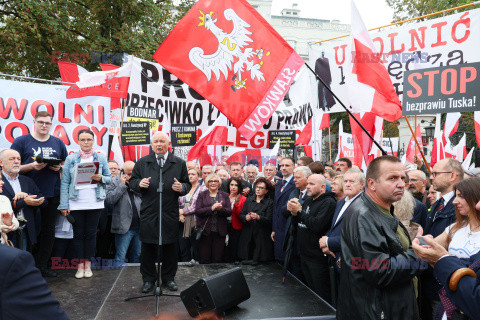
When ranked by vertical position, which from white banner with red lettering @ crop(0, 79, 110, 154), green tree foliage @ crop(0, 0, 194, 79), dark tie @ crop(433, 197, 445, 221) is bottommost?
dark tie @ crop(433, 197, 445, 221)

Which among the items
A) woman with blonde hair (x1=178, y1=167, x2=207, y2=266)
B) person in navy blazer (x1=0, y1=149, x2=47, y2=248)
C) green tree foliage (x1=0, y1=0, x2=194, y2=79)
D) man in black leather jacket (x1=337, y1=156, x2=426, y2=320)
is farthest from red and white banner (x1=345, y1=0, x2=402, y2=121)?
green tree foliage (x1=0, y1=0, x2=194, y2=79)

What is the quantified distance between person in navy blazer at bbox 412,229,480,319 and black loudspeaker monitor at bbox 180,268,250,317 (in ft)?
8.49

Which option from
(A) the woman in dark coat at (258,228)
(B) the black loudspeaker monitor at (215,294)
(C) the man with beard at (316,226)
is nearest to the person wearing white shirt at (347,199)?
→ (C) the man with beard at (316,226)

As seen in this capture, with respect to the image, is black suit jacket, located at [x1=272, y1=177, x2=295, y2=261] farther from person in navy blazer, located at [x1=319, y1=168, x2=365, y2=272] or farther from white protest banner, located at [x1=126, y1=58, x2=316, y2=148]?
white protest banner, located at [x1=126, y1=58, x2=316, y2=148]

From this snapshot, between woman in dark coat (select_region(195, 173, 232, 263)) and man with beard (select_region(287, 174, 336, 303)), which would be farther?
woman in dark coat (select_region(195, 173, 232, 263))

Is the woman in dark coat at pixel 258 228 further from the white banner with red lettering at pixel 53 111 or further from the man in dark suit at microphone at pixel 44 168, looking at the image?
the white banner with red lettering at pixel 53 111

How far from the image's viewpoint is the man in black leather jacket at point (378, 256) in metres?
2.34

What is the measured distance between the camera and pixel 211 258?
6.75 meters

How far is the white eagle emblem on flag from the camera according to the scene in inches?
186

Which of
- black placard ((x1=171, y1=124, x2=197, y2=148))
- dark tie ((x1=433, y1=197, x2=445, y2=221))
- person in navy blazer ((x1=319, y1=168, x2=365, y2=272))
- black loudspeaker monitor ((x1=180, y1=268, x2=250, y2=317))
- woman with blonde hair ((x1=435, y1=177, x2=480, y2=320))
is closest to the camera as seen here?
woman with blonde hair ((x1=435, y1=177, x2=480, y2=320))

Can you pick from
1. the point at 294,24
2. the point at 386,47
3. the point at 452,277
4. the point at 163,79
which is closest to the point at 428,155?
the point at 386,47

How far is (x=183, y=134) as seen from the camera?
27.5 feet

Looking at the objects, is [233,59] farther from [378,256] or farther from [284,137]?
[284,137]

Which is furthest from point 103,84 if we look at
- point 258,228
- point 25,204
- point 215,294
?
point 215,294
